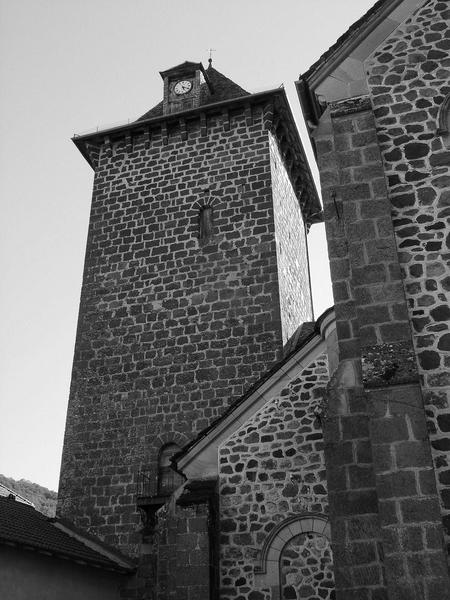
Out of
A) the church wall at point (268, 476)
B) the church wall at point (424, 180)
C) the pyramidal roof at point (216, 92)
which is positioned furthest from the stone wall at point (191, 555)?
the pyramidal roof at point (216, 92)

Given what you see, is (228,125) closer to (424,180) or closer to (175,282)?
(175,282)

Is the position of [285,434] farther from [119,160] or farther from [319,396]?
[119,160]

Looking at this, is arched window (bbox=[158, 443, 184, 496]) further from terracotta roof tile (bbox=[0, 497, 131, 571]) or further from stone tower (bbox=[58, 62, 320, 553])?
terracotta roof tile (bbox=[0, 497, 131, 571])

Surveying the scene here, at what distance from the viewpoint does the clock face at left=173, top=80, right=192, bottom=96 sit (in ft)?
54.7

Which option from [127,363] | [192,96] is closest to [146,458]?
[127,363]

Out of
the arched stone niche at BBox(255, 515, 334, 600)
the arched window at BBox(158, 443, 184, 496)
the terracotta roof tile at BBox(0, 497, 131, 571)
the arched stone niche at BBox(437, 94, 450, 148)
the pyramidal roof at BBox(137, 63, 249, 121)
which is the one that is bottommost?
the arched stone niche at BBox(255, 515, 334, 600)

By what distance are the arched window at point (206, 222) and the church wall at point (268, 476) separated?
19.3ft

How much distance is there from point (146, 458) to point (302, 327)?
4118mm

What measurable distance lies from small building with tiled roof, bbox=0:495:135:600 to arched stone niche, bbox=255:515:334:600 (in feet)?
9.69

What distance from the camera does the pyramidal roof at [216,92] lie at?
53.2 ft

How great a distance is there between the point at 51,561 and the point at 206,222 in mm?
7716

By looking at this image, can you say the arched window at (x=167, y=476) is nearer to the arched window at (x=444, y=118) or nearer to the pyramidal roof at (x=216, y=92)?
the arched window at (x=444, y=118)

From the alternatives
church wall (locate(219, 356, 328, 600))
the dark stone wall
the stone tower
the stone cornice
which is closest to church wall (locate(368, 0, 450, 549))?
the dark stone wall

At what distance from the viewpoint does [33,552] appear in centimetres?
908
